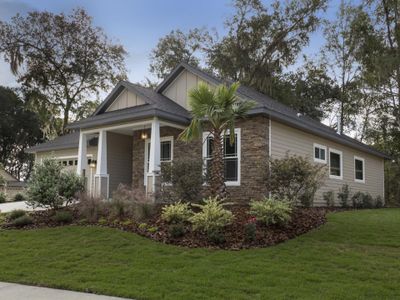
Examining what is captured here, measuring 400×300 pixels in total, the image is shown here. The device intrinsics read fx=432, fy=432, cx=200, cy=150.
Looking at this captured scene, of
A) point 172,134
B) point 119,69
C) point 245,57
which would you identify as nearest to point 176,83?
point 172,134

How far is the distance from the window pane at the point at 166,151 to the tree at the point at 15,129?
27.4m

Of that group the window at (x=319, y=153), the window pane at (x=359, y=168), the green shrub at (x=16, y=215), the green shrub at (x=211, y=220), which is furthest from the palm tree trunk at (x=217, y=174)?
the window pane at (x=359, y=168)

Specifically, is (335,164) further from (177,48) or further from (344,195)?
(177,48)

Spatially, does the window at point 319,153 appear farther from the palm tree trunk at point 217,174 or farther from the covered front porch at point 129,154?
the palm tree trunk at point 217,174

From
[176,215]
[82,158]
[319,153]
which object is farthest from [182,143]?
[176,215]

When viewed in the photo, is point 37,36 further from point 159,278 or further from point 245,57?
point 159,278

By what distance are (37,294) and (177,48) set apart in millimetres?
29244

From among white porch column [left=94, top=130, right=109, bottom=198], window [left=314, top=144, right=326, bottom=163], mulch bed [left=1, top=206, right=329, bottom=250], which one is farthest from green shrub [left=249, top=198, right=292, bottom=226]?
window [left=314, top=144, right=326, bottom=163]

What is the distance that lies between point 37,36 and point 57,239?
2502 cm

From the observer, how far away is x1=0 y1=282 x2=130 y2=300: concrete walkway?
587 cm

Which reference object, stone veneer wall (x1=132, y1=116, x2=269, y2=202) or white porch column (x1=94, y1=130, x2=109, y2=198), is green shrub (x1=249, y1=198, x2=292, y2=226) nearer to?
stone veneer wall (x1=132, y1=116, x2=269, y2=202)

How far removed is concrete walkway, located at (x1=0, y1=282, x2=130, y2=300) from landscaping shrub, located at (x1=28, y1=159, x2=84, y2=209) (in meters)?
6.44

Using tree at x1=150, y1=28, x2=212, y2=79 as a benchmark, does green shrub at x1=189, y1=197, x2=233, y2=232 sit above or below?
below

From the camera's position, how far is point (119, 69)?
33438mm
